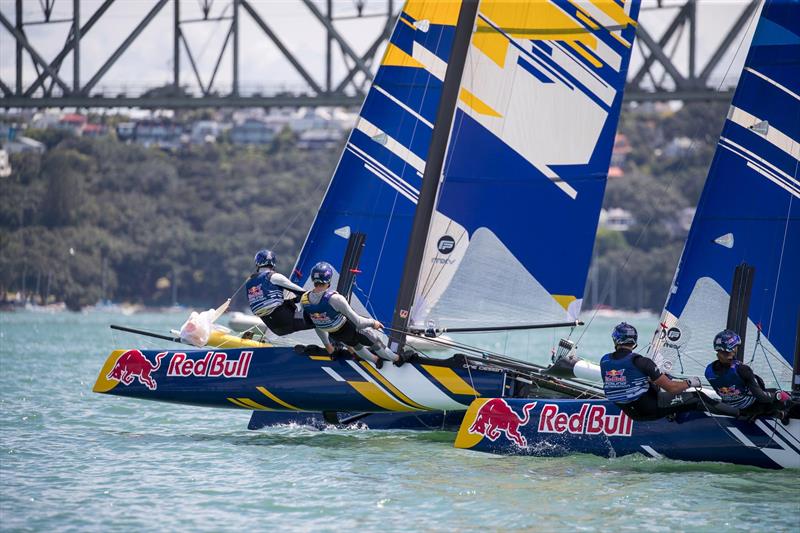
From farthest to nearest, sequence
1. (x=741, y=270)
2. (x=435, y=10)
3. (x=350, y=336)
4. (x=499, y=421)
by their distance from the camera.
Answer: (x=435, y=10) → (x=350, y=336) → (x=741, y=270) → (x=499, y=421)

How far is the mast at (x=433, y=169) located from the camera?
13730mm

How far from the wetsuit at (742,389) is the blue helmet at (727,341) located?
134 millimetres

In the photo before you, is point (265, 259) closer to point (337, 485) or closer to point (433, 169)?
point (433, 169)

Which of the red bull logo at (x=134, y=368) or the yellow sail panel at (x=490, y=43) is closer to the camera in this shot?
the red bull logo at (x=134, y=368)

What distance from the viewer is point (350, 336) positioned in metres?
13.0

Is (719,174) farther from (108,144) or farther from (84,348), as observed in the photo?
(108,144)

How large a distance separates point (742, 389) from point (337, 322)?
3.60 metres

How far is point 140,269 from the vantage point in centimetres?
7512

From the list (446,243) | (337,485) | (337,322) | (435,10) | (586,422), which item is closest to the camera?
(337,485)

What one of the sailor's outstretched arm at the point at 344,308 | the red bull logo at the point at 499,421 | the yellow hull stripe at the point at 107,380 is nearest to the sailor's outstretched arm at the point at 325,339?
the sailor's outstretched arm at the point at 344,308

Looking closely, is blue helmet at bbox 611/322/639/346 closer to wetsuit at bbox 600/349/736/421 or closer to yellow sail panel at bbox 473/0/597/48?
wetsuit at bbox 600/349/736/421

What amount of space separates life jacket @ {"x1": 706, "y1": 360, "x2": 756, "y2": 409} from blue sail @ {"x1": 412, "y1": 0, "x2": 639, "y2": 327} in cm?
262

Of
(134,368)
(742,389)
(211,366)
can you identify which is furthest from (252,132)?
(742,389)

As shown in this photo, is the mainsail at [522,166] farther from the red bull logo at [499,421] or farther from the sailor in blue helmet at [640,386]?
the sailor in blue helmet at [640,386]
